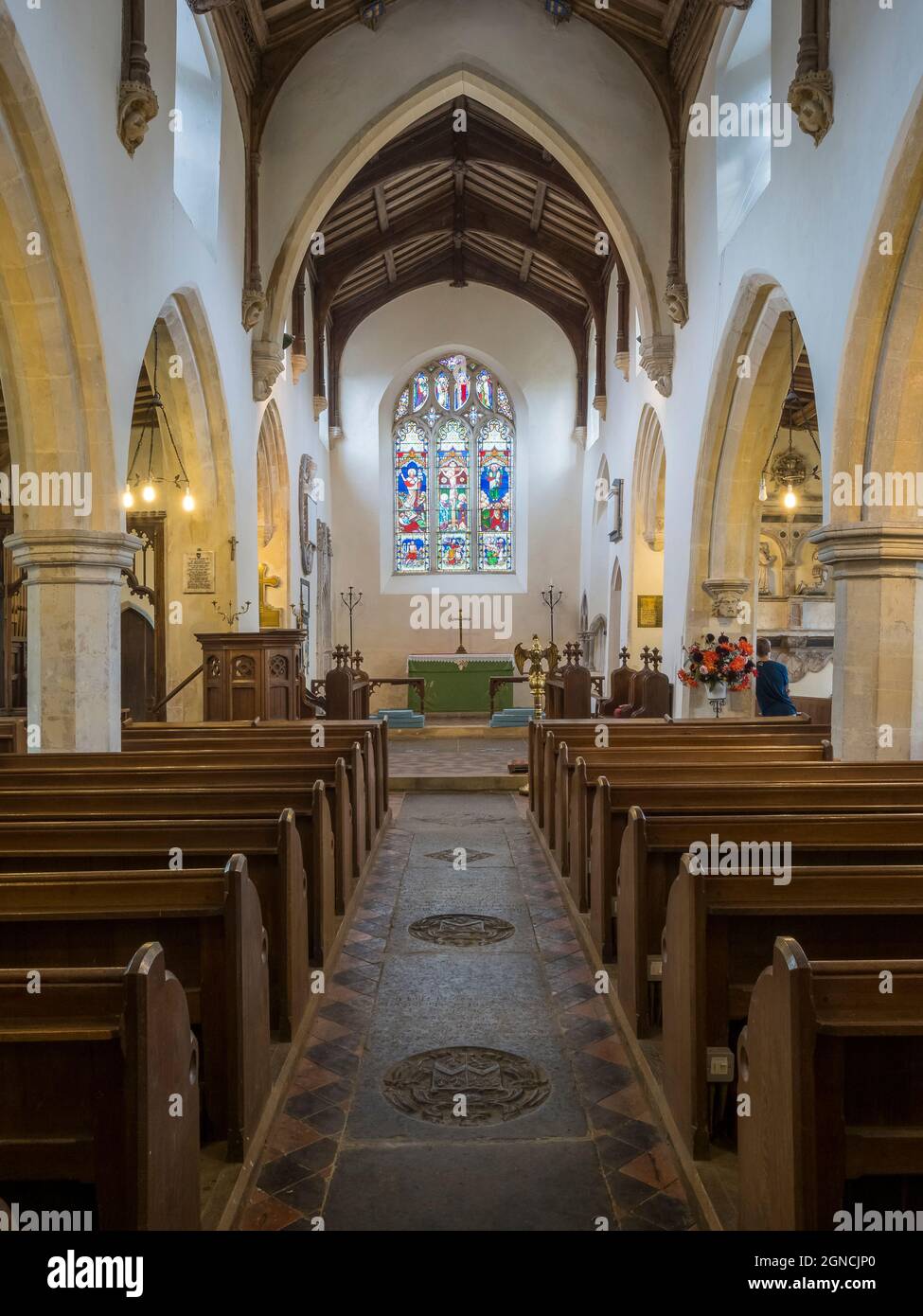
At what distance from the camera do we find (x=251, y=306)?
33.5 ft

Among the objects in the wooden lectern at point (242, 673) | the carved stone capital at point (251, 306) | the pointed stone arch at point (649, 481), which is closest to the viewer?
the wooden lectern at point (242, 673)

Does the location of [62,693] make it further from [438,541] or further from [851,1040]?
[438,541]

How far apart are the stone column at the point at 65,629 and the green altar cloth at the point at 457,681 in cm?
1049

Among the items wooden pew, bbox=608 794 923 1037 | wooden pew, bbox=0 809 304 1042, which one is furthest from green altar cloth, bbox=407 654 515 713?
wooden pew, bbox=0 809 304 1042

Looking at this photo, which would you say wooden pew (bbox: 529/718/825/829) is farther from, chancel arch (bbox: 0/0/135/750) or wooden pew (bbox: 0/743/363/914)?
chancel arch (bbox: 0/0/135/750)

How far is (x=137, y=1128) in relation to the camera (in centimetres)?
168

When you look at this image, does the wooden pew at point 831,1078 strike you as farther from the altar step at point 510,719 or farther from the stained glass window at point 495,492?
the stained glass window at point 495,492

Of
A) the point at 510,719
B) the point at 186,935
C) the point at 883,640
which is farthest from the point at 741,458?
the point at 186,935

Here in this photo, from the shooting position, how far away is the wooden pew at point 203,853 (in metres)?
3.03

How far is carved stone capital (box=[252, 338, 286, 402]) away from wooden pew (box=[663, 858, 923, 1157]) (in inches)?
367

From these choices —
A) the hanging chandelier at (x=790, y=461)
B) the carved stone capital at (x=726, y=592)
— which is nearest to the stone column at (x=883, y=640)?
the hanging chandelier at (x=790, y=461)

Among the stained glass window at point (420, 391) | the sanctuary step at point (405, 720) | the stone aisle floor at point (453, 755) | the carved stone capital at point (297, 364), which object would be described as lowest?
the stone aisle floor at point (453, 755)

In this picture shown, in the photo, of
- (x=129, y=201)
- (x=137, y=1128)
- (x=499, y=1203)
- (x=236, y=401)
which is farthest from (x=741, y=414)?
(x=137, y=1128)

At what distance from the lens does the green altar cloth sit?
1667cm
